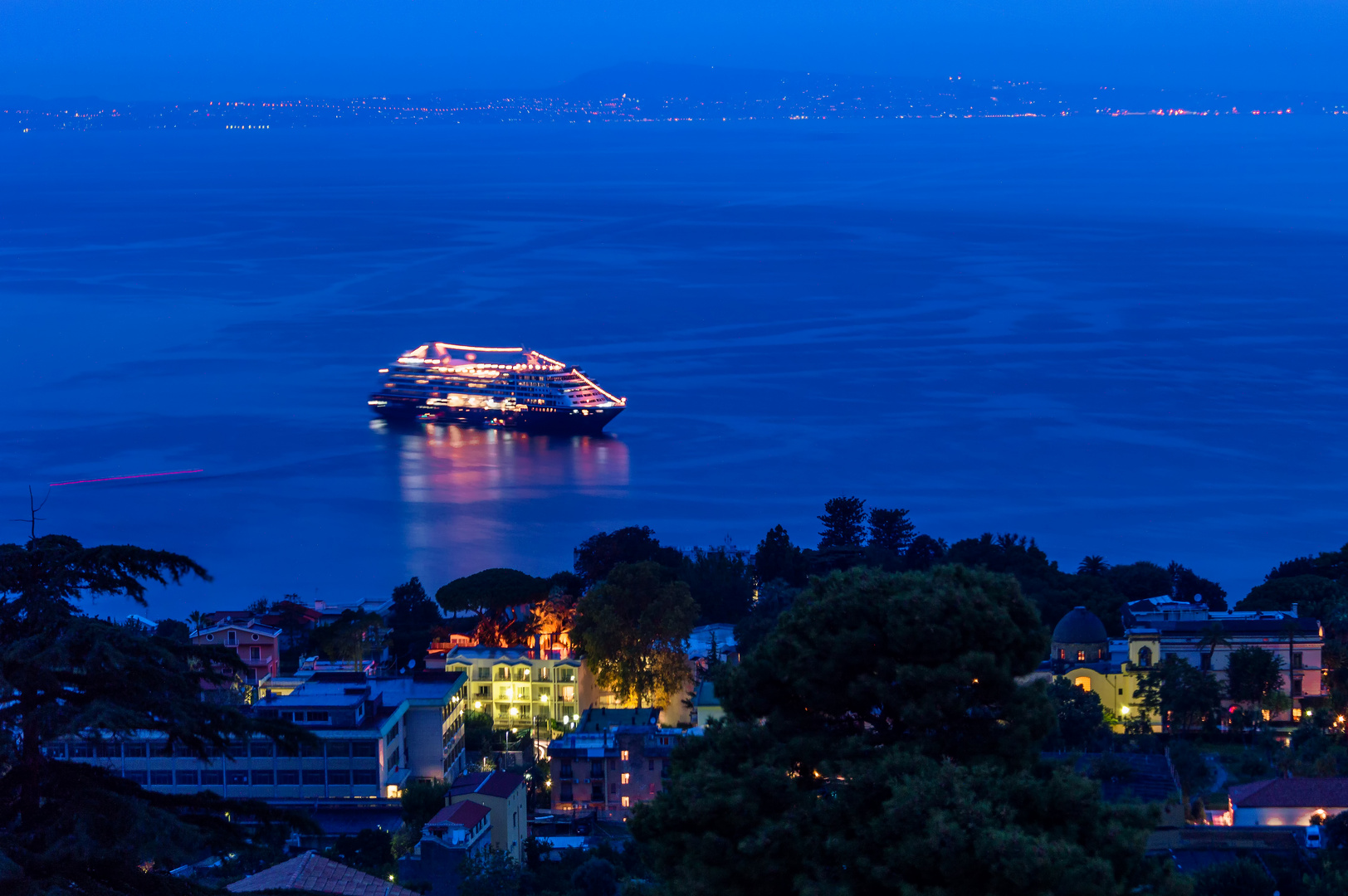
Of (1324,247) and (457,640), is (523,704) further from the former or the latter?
(1324,247)

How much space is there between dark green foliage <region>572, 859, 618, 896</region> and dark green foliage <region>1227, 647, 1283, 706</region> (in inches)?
243

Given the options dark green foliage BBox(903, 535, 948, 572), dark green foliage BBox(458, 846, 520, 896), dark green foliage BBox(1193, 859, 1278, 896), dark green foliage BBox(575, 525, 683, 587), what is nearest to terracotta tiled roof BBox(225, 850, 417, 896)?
dark green foliage BBox(458, 846, 520, 896)

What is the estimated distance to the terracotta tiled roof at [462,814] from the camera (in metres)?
9.00

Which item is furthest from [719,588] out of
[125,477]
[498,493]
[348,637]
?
[125,477]

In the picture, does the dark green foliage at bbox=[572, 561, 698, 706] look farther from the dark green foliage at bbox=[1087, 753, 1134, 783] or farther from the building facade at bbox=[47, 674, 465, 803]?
the dark green foliage at bbox=[1087, 753, 1134, 783]

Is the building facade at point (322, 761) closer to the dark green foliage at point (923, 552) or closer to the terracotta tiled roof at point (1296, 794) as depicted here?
the terracotta tiled roof at point (1296, 794)

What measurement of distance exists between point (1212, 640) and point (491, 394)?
2079 centimetres

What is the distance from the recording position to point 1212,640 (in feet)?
43.7

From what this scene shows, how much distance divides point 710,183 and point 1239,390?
6158cm

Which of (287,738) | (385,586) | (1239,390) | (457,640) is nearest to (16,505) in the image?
(385,586)

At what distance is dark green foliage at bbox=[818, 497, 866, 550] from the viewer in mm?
20266

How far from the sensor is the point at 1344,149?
4564 inches

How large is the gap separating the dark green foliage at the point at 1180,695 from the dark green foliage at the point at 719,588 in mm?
4280

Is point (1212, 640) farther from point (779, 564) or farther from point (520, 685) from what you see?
point (779, 564)
